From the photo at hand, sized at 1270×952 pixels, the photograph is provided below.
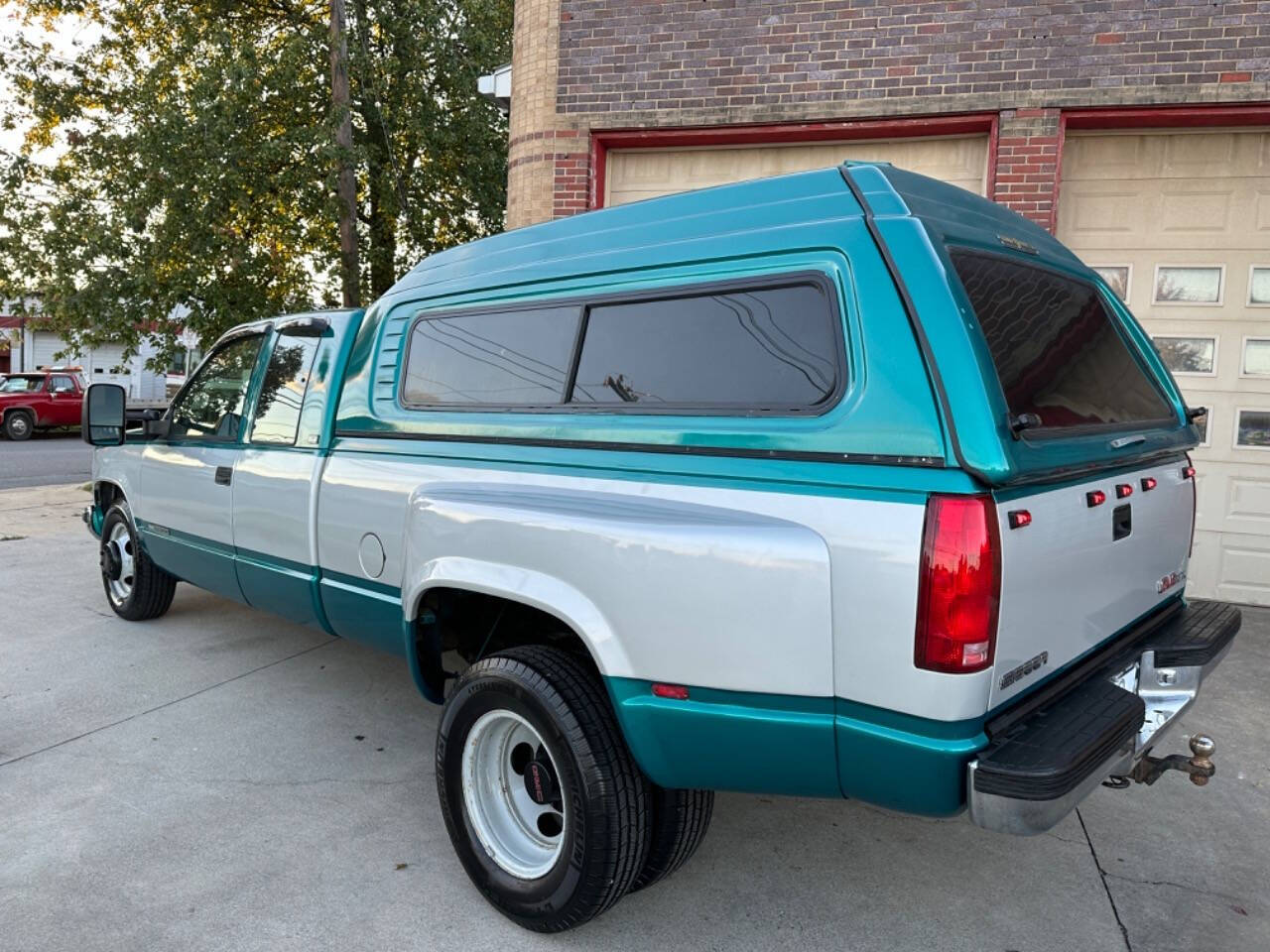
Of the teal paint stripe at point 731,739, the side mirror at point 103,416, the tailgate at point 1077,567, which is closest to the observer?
the tailgate at point 1077,567

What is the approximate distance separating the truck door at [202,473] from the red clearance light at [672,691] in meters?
2.82

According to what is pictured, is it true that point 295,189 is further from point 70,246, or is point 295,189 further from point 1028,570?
point 1028,570

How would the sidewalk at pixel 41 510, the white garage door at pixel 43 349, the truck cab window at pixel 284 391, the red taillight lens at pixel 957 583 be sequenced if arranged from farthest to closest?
the white garage door at pixel 43 349, the sidewalk at pixel 41 510, the truck cab window at pixel 284 391, the red taillight lens at pixel 957 583

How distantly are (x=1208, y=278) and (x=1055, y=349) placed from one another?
15.6ft

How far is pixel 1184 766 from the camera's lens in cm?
266

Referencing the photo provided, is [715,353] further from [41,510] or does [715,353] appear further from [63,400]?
[63,400]

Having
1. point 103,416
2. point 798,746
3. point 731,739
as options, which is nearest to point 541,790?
point 731,739

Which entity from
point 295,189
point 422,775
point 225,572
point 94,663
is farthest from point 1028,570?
point 295,189

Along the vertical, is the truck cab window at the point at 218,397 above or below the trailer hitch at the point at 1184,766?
above

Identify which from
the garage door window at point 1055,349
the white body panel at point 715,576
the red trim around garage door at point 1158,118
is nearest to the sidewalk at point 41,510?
the white body panel at point 715,576

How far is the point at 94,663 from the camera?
5047 millimetres

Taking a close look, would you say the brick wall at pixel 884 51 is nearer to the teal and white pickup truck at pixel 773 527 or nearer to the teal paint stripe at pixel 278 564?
the teal and white pickup truck at pixel 773 527

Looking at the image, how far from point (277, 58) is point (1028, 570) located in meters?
11.4

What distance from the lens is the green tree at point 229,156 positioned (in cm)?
1016
